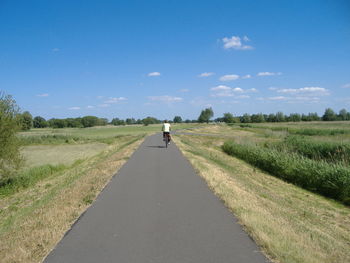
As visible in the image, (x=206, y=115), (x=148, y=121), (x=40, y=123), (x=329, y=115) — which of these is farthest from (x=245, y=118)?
(x=40, y=123)

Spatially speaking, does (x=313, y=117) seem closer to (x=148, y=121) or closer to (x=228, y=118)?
(x=228, y=118)

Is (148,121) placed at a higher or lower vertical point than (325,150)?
higher

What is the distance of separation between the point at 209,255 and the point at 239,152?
17902 millimetres

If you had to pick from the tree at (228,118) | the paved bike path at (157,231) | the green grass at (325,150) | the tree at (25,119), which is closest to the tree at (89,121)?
the tree at (228,118)

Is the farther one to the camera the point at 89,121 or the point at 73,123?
the point at 89,121

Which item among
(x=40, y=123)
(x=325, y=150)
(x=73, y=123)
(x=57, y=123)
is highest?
(x=40, y=123)

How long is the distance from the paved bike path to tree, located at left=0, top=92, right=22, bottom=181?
10687 mm

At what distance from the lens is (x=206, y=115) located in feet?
466

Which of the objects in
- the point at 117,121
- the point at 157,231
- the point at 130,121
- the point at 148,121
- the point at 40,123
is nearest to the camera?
the point at 157,231

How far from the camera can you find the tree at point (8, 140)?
13891mm

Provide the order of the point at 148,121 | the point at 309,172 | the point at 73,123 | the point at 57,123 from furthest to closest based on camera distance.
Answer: the point at 148,121
the point at 73,123
the point at 57,123
the point at 309,172

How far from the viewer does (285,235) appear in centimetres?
401

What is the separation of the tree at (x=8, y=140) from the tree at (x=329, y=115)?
140m

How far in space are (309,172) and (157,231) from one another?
33.7 feet
